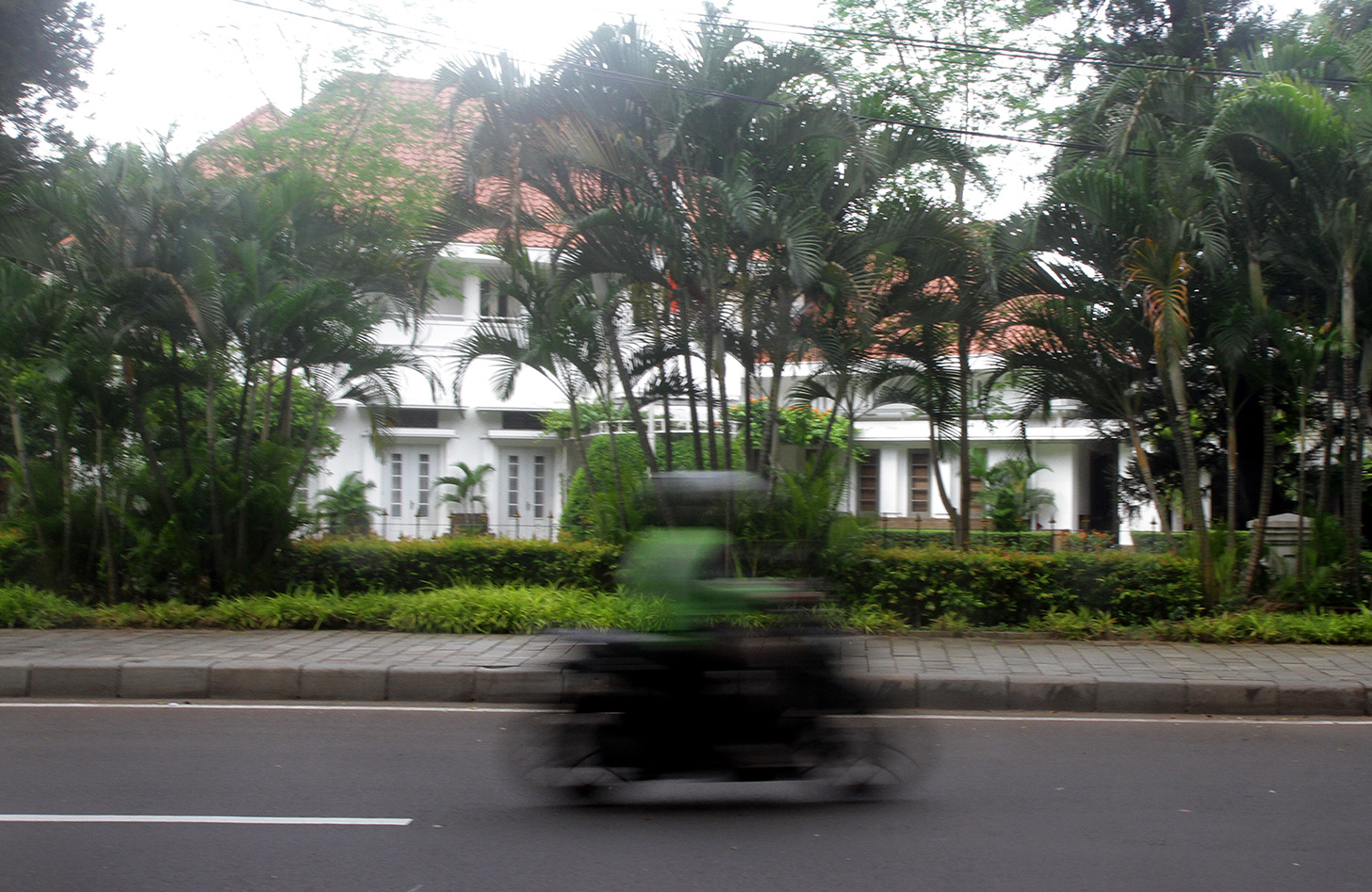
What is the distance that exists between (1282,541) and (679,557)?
8419 mm

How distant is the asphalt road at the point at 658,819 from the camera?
422 centimetres

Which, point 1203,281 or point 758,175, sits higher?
point 758,175

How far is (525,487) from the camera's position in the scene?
20.3 m

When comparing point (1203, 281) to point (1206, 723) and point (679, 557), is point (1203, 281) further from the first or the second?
point (679, 557)

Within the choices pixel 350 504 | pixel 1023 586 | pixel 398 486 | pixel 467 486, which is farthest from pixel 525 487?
pixel 1023 586

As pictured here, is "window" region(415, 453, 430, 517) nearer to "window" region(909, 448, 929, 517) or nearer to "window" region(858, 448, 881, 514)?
"window" region(858, 448, 881, 514)

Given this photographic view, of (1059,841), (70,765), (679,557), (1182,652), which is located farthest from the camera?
(1182,652)

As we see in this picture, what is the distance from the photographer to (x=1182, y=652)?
902 cm

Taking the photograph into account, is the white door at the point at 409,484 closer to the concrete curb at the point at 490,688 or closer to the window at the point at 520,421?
the window at the point at 520,421

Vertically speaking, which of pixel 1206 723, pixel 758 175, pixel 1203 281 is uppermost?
pixel 758 175

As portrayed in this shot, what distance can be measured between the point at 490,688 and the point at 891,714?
Answer: 9.66ft

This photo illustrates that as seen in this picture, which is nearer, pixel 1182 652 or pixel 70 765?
pixel 70 765

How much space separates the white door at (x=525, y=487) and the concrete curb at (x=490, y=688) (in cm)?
1165

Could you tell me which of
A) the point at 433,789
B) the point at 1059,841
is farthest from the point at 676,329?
the point at 1059,841
